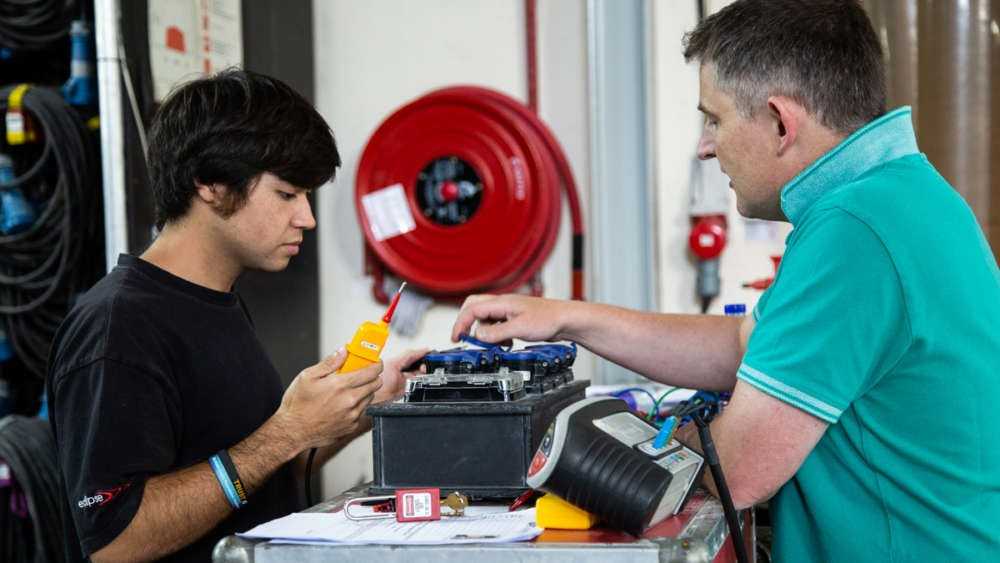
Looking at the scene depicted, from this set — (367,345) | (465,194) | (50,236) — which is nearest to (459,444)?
(367,345)

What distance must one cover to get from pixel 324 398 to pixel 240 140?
1.47 feet

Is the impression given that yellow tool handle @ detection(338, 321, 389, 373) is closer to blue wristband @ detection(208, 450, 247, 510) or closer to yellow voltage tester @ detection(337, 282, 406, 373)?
yellow voltage tester @ detection(337, 282, 406, 373)

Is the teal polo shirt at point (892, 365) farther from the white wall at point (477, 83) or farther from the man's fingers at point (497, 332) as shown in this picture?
the white wall at point (477, 83)

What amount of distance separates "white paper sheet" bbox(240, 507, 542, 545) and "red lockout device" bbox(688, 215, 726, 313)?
64.6 inches

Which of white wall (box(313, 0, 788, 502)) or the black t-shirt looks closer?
the black t-shirt

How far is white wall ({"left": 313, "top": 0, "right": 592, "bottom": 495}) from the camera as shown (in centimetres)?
299

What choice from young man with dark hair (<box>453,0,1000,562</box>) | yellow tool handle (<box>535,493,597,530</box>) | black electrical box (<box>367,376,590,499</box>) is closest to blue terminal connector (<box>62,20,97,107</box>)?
black electrical box (<box>367,376,590,499</box>)

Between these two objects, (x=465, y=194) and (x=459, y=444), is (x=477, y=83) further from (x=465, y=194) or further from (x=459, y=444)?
(x=459, y=444)

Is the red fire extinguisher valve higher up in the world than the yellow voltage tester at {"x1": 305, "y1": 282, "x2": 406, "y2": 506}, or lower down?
higher up

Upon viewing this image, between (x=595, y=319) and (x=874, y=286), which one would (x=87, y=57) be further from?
(x=874, y=286)

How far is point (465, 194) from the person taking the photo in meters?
2.95

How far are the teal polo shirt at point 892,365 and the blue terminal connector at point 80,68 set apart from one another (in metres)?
2.25

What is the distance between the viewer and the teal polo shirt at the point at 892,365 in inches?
42.5

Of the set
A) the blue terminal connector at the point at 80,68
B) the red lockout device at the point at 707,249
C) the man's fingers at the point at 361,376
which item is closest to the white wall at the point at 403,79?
the red lockout device at the point at 707,249
